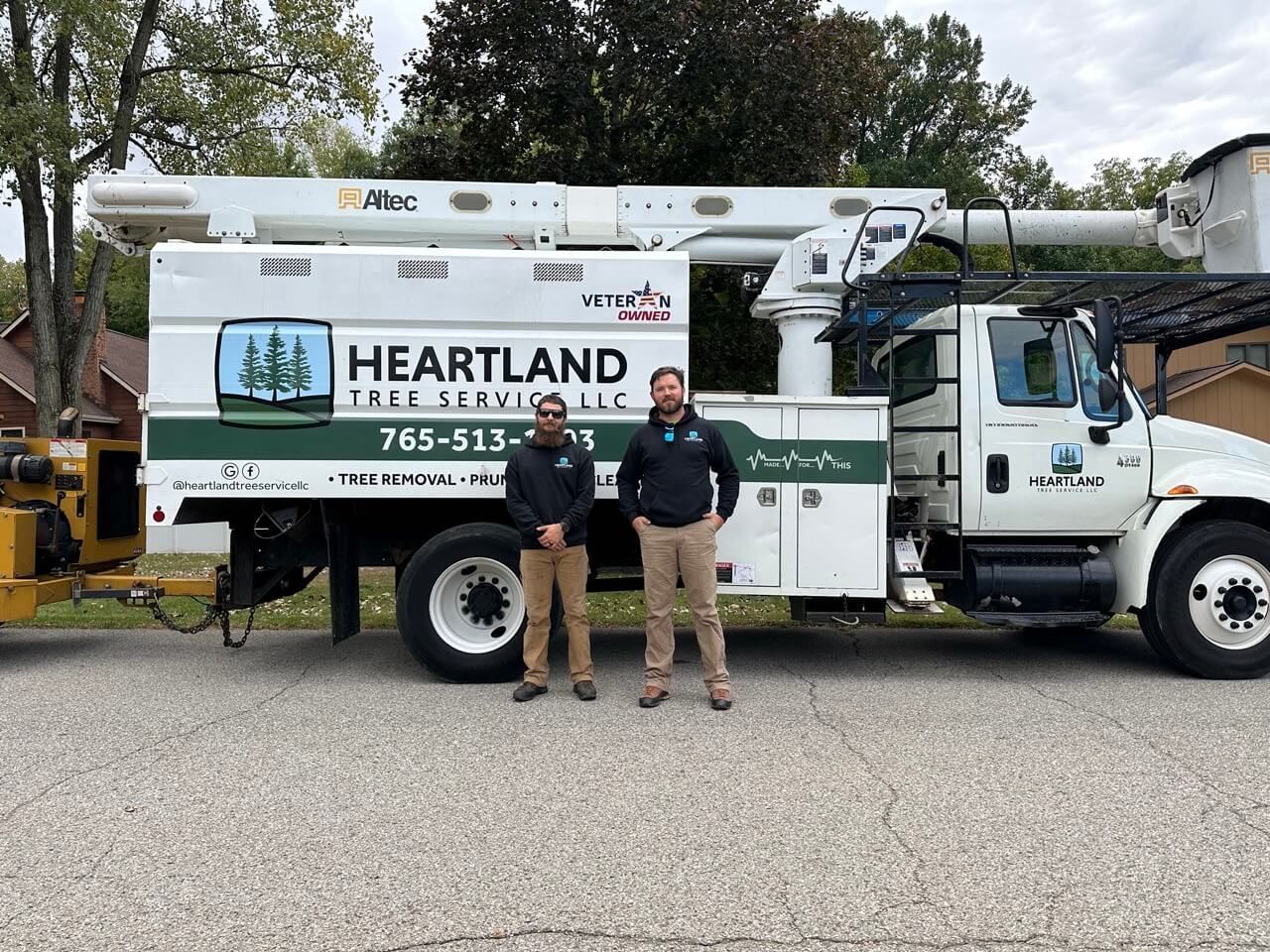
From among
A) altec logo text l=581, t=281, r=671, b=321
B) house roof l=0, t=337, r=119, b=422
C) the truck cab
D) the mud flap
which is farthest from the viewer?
house roof l=0, t=337, r=119, b=422

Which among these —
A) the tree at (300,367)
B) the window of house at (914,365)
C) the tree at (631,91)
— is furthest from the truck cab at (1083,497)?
the tree at (631,91)

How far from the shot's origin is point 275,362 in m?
6.14

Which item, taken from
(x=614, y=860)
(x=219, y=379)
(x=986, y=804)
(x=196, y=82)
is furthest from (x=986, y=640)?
(x=196, y=82)

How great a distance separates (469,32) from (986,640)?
10.4m

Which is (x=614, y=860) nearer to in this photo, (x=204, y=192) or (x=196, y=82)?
(x=204, y=192)

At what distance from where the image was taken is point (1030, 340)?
662 cm

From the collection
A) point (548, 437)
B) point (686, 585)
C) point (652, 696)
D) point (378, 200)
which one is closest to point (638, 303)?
point (548, 437)

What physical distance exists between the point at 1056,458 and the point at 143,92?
645 inches

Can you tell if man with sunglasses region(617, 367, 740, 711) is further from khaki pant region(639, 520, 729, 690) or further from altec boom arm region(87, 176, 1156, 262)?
altec boom arm region(87, 176, 1156, 262)

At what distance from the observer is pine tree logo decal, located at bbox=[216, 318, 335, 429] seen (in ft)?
20.1

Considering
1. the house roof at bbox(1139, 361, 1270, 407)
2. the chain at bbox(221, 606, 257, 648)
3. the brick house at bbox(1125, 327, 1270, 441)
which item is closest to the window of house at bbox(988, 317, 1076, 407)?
the chain at bbox(221, 606, 257, 648)

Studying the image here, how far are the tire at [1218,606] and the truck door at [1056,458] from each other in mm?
538

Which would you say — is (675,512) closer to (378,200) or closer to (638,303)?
(638,303)

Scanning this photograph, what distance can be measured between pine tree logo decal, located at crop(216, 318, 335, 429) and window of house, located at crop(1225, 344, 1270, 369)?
2788 cm
